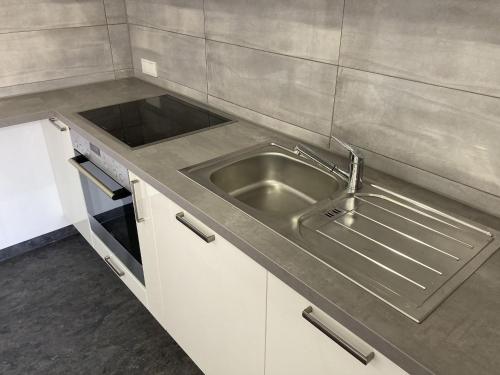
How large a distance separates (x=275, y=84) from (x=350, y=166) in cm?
52

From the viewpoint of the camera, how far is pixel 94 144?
1.66 m

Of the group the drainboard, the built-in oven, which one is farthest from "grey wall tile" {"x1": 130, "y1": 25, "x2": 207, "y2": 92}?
the drainboard

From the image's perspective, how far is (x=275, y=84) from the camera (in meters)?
1.59

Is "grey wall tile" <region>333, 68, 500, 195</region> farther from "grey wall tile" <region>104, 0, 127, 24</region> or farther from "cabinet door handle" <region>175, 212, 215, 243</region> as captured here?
"grey wall tile" <region>104, 0, 127, 24</region>

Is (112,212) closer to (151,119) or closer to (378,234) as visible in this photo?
(151,119)

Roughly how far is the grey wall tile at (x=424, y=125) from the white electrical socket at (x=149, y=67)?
1.25 m

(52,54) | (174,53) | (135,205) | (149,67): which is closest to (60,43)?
(52,54)

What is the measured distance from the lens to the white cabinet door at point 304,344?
0.82 meters

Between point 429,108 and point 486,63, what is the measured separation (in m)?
0.18

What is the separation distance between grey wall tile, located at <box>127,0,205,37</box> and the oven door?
75 centimetres

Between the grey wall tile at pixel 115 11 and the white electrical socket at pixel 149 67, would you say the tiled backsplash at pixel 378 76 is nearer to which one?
the white electrical socket at pixel 149 67

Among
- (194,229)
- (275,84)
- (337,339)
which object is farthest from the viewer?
(275,84)

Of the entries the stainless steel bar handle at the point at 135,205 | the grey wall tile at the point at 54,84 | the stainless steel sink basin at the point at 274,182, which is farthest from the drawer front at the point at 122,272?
the grey wall tile at the point at 54,84

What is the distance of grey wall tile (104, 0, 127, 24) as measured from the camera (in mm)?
2281
